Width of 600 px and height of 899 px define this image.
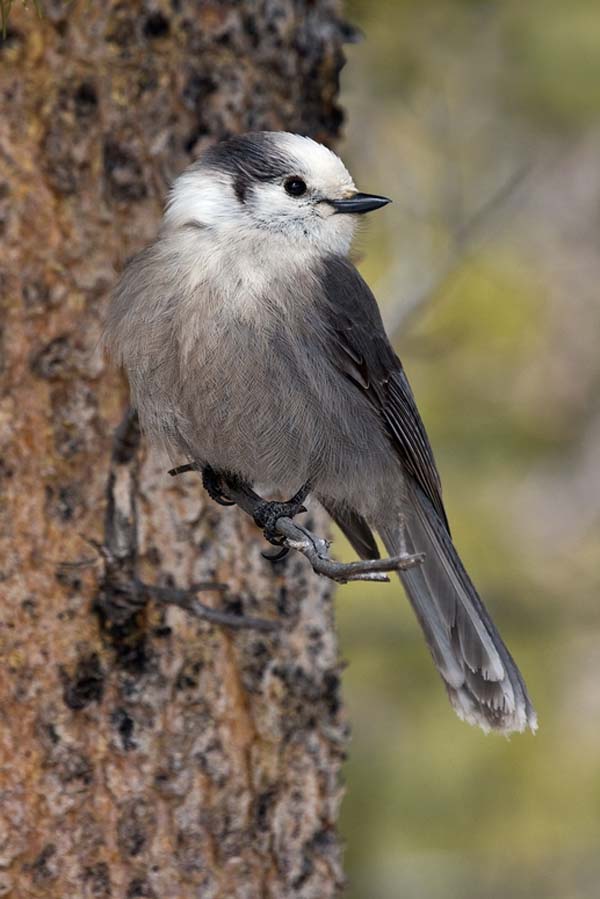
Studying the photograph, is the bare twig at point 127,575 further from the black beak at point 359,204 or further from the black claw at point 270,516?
the black beak at point 359,204

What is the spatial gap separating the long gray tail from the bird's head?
29.4 inches

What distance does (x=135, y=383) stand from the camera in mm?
2926

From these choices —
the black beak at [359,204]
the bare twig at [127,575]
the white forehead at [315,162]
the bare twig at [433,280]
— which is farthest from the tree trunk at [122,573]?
the bare twig at [433,280]

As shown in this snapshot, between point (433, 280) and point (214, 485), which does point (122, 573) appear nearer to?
point (214, 485)

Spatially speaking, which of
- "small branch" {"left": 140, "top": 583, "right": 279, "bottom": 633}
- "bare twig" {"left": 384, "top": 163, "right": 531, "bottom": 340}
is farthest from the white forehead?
"bare twig" {"left": 384, "top": 163, "right": 531, "bottom": 340}

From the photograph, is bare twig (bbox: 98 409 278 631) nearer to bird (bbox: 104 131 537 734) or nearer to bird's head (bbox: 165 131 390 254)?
bird (bbox: 104 131 537 734)

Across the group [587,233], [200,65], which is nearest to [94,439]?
[200,65]

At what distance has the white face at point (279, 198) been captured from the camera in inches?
121

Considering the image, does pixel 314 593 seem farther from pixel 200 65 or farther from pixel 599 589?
pixel 599 589

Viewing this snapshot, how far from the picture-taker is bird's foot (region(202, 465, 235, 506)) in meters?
3.10

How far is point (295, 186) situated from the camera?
3.15 meters

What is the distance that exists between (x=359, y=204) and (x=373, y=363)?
0.40m

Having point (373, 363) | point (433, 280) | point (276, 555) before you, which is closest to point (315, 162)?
point (373, 363)

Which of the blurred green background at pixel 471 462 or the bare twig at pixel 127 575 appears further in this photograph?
the blurred green background at pixel 471 462
